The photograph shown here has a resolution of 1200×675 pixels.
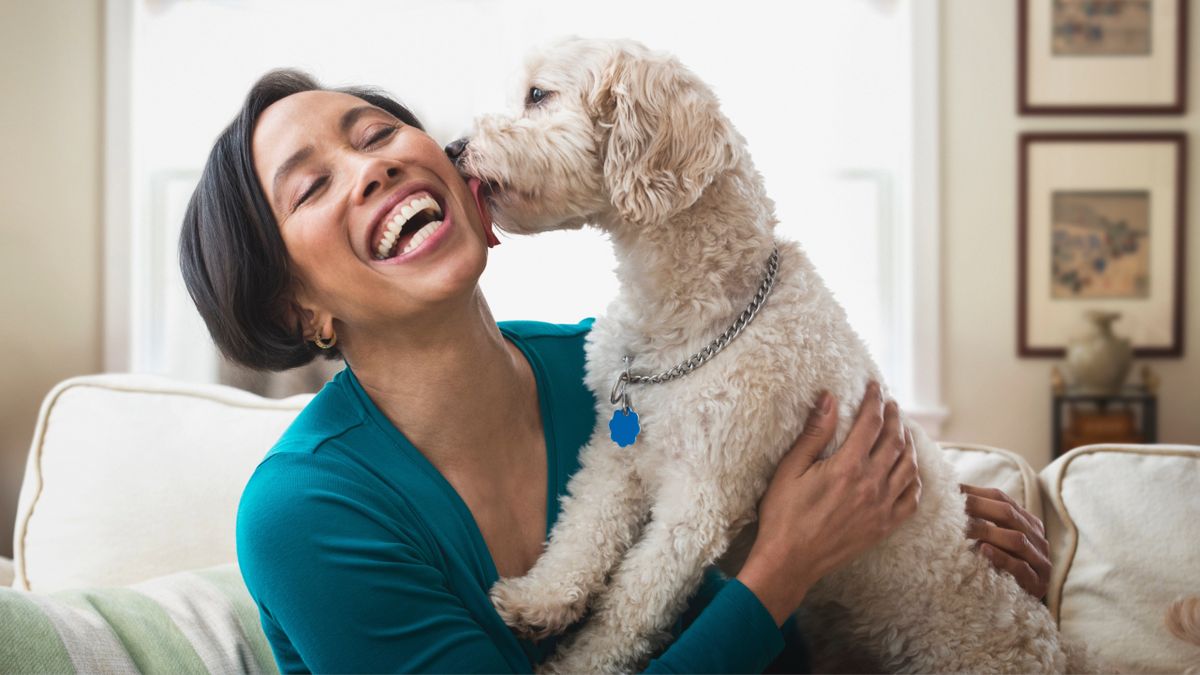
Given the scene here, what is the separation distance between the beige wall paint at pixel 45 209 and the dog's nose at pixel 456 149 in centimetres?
268

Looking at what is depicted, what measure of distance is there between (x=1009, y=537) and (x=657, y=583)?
564 mm

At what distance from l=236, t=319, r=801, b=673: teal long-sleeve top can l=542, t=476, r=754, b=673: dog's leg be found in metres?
0.08

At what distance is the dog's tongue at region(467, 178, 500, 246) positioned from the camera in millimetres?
1242

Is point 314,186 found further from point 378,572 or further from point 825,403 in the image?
point 825,403

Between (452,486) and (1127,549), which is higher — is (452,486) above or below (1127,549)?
above

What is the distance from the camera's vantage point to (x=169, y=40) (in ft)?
12.8

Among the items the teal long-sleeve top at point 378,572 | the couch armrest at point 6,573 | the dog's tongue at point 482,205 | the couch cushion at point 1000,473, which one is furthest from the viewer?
the couch armrest at point 6,573

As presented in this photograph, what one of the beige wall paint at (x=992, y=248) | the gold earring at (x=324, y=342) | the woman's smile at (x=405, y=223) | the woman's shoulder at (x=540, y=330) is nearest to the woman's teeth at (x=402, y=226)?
the woman's smile at (x=405, y=223)

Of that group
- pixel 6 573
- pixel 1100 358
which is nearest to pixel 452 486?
pixel 6 573

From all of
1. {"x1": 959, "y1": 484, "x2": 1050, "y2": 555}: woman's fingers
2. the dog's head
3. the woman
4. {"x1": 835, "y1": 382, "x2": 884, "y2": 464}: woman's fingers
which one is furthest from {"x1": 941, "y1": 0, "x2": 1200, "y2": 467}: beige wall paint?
the dog's head

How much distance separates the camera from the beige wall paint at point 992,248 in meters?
3.96

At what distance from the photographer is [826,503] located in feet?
3.92

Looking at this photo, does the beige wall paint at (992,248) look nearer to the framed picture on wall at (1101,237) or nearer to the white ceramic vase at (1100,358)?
the framed picture on wall at (1101,237)

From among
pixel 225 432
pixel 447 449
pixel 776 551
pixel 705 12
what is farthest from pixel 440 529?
pixel 705 12
